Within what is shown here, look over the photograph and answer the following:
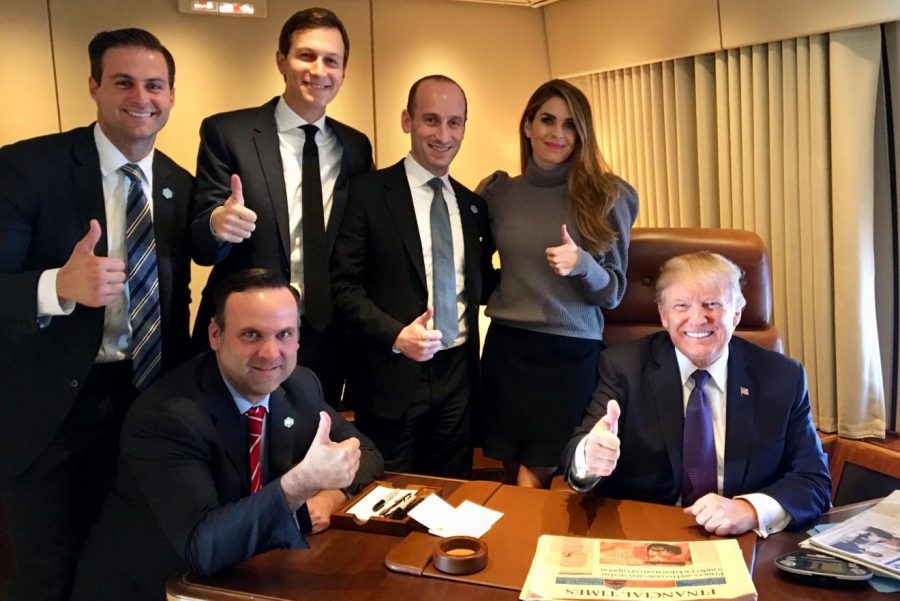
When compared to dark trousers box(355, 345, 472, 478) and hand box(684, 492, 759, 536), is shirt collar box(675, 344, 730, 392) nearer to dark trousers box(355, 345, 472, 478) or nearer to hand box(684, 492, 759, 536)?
hand box(684, 492, 759, 536)

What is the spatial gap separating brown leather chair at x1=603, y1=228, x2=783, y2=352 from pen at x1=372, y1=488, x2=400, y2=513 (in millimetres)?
1120

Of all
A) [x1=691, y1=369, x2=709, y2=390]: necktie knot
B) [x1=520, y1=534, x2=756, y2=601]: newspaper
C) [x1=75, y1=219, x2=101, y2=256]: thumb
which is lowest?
[x1=520, y1=534, x2=756, y2=601]: newspaper

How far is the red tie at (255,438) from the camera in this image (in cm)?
168

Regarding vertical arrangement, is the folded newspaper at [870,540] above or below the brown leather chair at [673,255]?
below

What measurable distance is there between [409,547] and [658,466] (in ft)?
2.08

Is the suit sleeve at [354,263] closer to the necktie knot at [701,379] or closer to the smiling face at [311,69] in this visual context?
the smiling face at [311,69]

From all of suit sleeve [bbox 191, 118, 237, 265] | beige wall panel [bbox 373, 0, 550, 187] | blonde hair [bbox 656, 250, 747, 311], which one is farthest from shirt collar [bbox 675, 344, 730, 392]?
beige wall panel [bbox 373, 0, 550, 187]

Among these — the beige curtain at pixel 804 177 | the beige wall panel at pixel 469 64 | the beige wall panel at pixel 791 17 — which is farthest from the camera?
the beige wall panel at pixel 469 64

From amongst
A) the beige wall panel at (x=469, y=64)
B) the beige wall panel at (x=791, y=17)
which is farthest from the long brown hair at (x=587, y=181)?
the beige wall panel at (x=469, y=64)

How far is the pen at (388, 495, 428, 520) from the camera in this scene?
1.63 metres

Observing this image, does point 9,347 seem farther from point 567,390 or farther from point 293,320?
point 567,390

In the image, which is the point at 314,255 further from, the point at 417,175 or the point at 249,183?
the point at 417,175

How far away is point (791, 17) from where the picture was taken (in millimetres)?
3451

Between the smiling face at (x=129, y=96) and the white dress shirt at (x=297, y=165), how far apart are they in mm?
374
